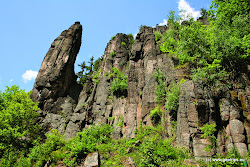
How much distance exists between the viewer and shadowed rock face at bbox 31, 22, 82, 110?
31.8 m

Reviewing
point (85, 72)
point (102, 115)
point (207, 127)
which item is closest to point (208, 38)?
point (207, 127)

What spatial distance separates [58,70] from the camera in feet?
109

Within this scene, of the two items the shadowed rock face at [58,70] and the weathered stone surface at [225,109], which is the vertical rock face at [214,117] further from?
the shadowed rock face at [58,70]

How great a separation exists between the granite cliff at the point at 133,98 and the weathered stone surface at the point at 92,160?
5673 millimetres

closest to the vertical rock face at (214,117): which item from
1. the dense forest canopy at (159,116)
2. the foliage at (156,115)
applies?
the dense forest canopy at (159,116)

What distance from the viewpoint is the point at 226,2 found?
2067cm

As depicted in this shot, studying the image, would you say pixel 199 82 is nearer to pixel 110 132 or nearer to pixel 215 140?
pixel 215 140

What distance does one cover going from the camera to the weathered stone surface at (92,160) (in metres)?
Answer: 11.5

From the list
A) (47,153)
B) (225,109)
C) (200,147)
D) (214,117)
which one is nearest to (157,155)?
(200,147)

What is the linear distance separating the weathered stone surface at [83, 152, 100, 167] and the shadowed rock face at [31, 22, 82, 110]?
2142 centimetres

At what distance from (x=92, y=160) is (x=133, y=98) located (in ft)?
38.4

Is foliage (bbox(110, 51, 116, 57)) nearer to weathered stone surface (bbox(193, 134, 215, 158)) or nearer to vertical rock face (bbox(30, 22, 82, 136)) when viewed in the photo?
vertical rock face (bbox(30, 22, 82, 136))

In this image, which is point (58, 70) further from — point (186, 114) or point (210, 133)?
point (210, 133)

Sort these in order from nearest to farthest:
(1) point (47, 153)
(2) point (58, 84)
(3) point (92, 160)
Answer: (3) point (92, 160)
(1) point (47, 153)
(2) point (58, 84)
